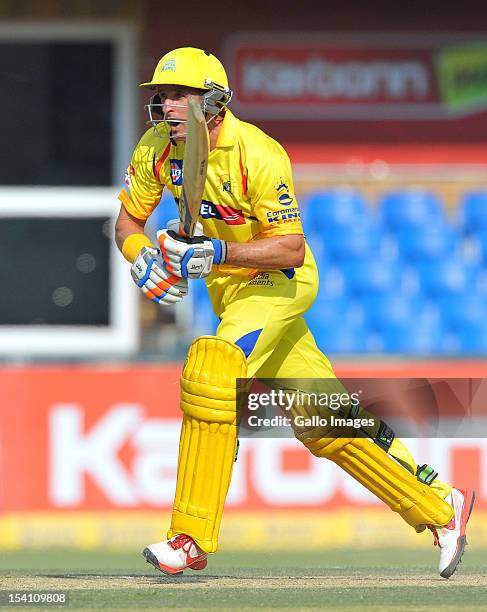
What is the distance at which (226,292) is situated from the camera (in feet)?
16.6

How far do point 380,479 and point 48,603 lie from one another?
52.9 inches

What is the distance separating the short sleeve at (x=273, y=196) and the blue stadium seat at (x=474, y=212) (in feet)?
18.5

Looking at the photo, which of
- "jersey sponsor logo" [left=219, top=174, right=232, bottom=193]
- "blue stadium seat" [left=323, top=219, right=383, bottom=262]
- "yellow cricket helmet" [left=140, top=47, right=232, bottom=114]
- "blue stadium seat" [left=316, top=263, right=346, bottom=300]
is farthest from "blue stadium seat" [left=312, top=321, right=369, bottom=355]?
"yellow cricket helmet" [left=140, top=47, right=232, bottom=114]

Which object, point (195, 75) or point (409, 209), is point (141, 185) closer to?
point (195, 75)

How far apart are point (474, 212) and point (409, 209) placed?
48 cm

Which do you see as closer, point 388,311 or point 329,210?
point 388,311

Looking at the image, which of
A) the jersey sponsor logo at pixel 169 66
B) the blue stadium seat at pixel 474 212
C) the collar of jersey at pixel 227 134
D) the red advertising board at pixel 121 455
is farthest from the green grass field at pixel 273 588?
the blue stadium seat at pixel 474 212

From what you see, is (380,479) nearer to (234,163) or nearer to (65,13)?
(234,163)

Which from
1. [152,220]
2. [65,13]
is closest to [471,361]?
[152,220]

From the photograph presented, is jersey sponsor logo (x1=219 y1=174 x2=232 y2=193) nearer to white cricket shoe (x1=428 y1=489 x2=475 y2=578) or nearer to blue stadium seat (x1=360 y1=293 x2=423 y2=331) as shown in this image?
white cricket shoe (x1=428 y1=489 x2=475 y2=578)

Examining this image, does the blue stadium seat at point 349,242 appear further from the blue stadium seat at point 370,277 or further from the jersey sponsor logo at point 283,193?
the jersey sponsor logo at point 283,193

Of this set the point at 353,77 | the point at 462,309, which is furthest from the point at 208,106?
the point at 353,77

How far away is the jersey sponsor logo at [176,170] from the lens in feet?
16.1

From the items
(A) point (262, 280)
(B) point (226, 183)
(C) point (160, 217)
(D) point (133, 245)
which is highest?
(B) point (226, 183)
